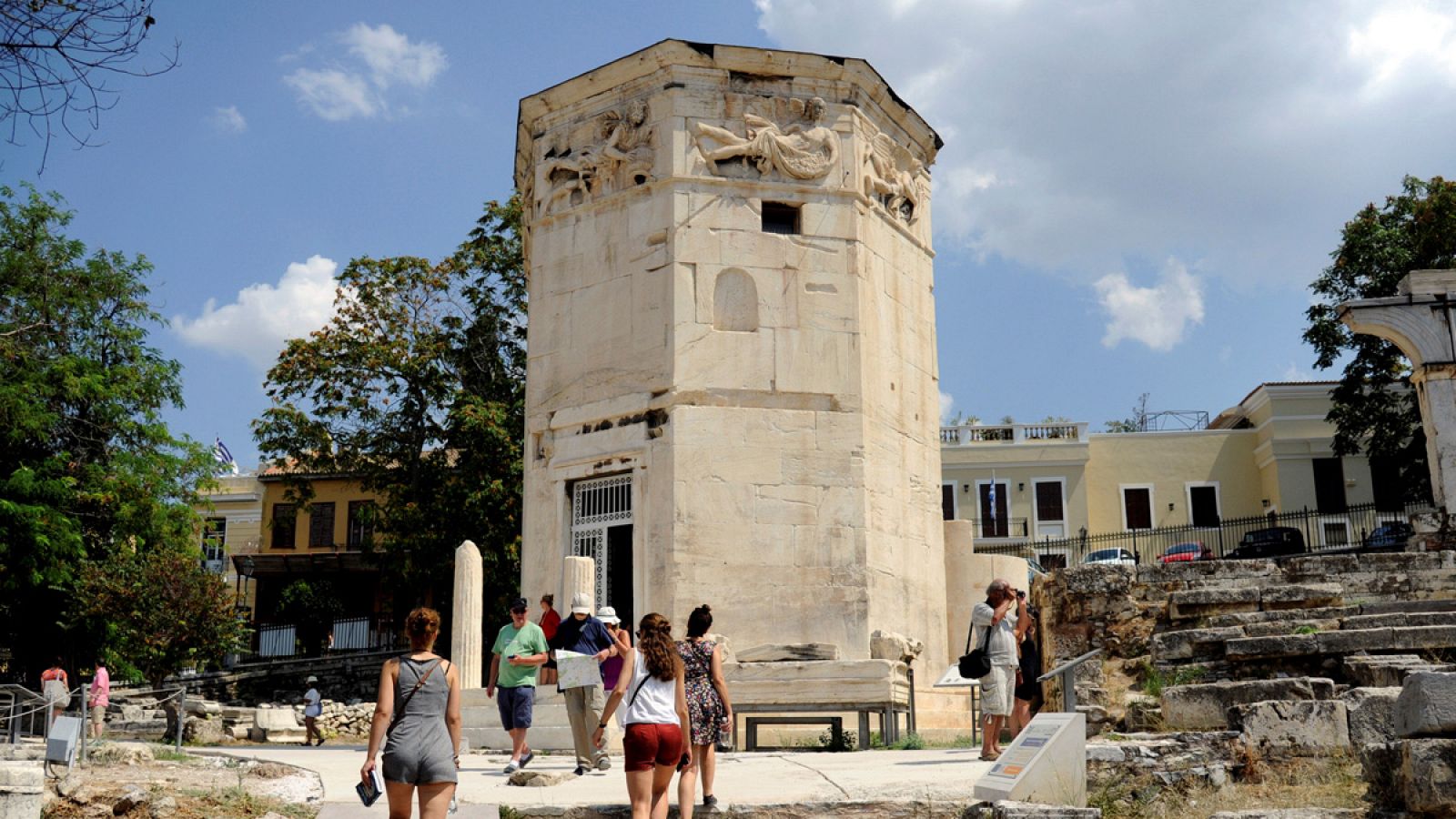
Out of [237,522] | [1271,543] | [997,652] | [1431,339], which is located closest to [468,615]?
[997,652]

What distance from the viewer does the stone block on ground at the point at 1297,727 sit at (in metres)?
9.29

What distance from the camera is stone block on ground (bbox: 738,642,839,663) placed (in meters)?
15.8

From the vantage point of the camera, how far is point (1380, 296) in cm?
3322

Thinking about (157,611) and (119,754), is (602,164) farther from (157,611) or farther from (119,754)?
(157,611)

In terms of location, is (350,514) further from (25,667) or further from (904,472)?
(904,472)

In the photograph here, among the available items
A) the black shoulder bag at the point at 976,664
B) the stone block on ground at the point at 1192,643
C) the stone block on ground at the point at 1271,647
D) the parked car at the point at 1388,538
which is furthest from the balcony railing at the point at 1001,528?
the black shoulder bag at the point at 976,664

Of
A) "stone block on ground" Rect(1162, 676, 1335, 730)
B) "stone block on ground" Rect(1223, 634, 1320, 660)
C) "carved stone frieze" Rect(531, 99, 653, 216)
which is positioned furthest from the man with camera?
"carved stone frieze" Rect(531, 99, 653, 216)

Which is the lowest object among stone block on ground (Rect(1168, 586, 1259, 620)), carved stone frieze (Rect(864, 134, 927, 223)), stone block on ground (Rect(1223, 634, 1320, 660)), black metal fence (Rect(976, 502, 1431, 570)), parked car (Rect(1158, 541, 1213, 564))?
stone block on ground (Rect(1223, 634, 1320, 660))

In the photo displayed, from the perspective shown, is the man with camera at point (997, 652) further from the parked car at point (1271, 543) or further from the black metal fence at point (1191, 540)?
the black metal fence at point (1191, 540)

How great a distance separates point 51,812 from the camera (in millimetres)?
8695

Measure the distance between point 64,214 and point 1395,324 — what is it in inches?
1110

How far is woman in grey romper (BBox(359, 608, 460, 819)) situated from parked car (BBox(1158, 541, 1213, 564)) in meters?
28.6

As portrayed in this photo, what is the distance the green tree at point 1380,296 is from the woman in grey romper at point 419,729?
31.3 m

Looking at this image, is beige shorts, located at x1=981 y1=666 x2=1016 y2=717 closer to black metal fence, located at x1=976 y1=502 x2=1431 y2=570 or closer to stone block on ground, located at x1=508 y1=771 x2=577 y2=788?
stone block on ground, located at x1=508 y1=771 x2=577 y2=788
